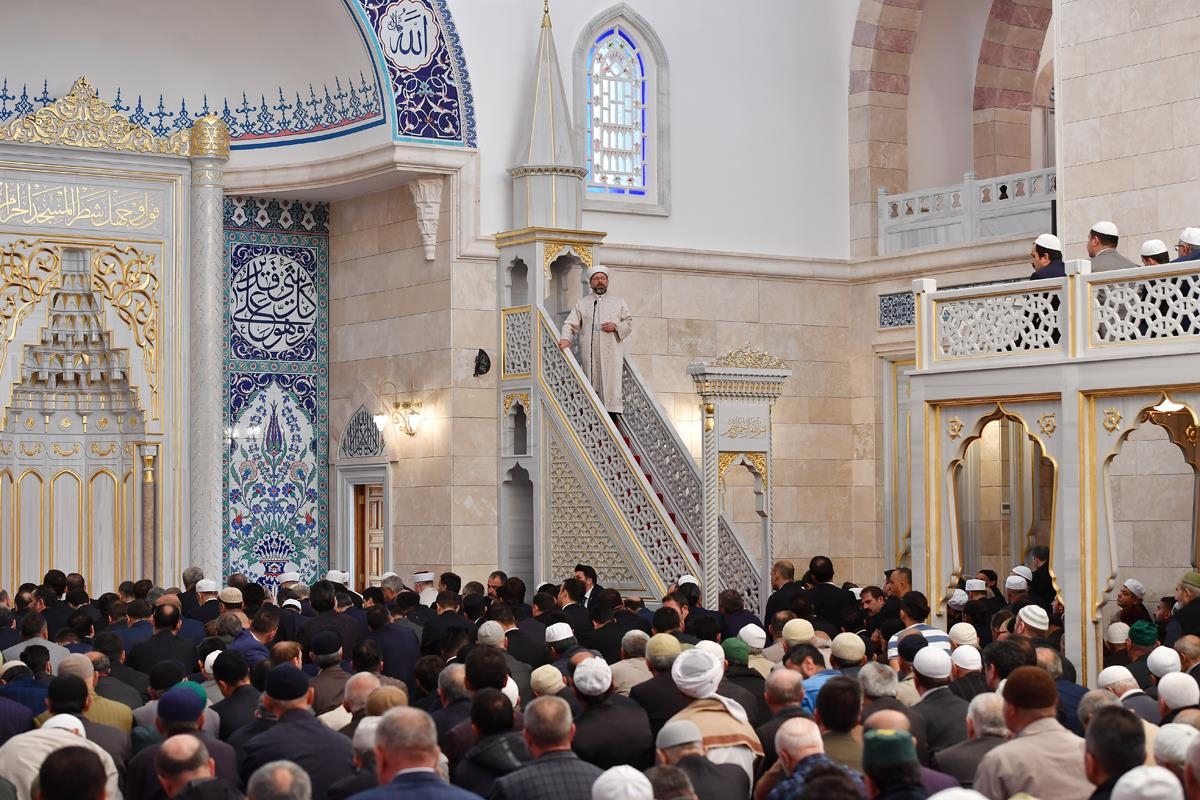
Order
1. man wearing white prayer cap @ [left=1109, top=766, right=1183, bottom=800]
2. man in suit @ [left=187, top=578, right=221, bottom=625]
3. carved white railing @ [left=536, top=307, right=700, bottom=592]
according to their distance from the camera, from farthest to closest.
→ 1. carved white railing @ [left=536, top=307, right=700, bottom=592]
2. man in suit @ [left=187, top=578, right=221, bottom=625]
3. man wearing white prayer cap @ [left=1109, top=766, right=1183, bottom=800]

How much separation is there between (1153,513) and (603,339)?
13.3ft

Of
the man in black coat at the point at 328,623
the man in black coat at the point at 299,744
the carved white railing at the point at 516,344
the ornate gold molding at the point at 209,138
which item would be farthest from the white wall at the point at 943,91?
the man in black coat at the point at 299,744

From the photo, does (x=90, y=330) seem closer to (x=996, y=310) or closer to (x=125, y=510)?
(x=125, y=510)

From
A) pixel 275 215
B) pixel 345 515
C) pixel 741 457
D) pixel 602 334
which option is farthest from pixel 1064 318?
pixel 275 215

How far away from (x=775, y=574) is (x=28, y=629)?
169 inches

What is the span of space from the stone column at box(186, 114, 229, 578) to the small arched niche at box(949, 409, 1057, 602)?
5965 mm

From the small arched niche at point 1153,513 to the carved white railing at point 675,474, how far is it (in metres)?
2.47

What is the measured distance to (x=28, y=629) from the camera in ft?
26.5

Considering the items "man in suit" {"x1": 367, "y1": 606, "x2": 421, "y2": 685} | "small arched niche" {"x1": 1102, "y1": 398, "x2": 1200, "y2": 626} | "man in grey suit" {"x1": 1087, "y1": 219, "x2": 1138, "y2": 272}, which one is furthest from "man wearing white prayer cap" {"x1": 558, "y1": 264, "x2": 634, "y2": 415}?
"man in suit" {"x1": 367, "y1": 606, "x2": 421, "y2": 685}

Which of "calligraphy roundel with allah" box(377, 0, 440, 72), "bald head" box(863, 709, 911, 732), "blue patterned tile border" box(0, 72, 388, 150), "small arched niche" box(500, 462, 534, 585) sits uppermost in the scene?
"calligraphy roundel with allah" box(377, 0, 440, 72)

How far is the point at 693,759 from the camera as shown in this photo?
490 centimetres

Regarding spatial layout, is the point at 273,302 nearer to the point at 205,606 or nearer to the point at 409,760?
the point at 205,606

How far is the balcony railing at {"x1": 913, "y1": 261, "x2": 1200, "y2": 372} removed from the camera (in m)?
8.84

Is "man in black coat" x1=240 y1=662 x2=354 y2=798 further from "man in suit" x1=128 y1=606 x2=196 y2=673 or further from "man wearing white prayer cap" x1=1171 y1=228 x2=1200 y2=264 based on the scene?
"man wearing white prayer cap" x1=1171 y1=228 x2=1200 y2=264
